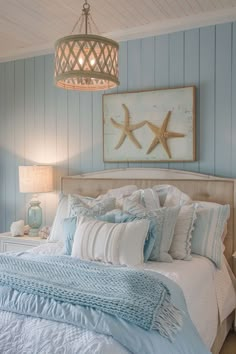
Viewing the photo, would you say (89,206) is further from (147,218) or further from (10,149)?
(10,149)

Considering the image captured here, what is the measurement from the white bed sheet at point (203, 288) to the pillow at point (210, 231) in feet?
0.20

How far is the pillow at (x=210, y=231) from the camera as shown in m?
2.55

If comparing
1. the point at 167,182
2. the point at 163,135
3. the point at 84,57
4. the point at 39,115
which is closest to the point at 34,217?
the point at 39,115

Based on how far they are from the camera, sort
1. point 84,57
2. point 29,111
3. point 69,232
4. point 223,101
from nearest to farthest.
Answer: point 84,57 → point 69,232 → point 223,101 → point 29,111

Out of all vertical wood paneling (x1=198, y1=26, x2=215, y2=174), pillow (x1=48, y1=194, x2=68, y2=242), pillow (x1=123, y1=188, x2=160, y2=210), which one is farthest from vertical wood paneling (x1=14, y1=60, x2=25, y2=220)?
vertical wood paneling (x1=198, y1=26, x2=215, y2=174)

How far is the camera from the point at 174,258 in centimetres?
247

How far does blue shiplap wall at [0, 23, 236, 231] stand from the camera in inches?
118

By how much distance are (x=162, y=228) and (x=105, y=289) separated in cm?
85

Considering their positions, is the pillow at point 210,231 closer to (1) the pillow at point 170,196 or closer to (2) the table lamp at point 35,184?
(1) the pillow at point 170,196

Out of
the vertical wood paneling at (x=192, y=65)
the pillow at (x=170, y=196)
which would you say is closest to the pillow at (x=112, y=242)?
the pillow at (x=170, y=196)

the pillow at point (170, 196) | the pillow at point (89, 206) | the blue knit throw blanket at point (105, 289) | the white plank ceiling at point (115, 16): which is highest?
the white plank ceiling at point (115, 16)

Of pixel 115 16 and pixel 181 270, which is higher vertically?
pixel 115 16

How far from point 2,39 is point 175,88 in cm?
179

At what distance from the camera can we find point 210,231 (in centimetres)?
259
